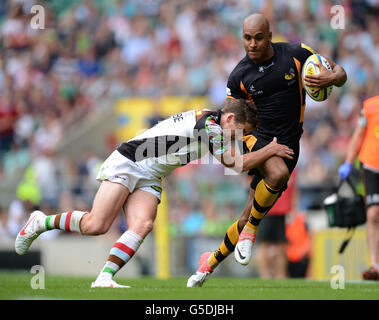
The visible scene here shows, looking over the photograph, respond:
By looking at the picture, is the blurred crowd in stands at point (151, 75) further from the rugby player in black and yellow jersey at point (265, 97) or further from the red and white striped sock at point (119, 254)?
the red and white striped sock at point (119, 254)

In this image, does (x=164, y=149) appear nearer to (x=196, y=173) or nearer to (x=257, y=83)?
(x=257, y=83)

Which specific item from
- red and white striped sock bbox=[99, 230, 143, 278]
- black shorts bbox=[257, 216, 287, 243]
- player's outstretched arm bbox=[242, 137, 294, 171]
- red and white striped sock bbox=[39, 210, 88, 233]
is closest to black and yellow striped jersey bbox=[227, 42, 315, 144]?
player's outstretched arm bbox=[242, 137, 294, 171]

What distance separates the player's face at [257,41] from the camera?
7270mm

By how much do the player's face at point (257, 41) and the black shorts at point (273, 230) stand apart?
4079 mm

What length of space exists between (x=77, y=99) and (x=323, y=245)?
8.96 meters

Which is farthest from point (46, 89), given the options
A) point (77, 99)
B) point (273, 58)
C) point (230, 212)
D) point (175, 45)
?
point (273, 58)

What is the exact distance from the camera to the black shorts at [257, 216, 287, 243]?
11.0 metres

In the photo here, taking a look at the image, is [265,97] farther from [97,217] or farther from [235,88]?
[97,217]

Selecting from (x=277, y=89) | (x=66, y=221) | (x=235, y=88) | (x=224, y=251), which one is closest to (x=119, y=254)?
(x=66, y=221)

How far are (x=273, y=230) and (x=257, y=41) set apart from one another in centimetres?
432

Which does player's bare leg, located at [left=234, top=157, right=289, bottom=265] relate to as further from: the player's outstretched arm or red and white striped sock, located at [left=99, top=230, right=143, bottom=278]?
red and white striped sock, located at [left=99, top=230, right=143, bottom=278]

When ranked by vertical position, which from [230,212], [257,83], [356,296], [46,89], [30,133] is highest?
[46,89]

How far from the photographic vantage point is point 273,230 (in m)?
11.1

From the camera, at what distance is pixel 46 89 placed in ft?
62.4
